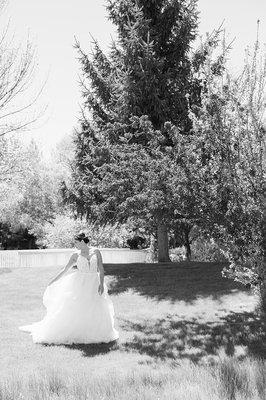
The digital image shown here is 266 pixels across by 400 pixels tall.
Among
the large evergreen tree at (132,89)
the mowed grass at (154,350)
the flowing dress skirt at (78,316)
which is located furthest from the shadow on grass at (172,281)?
the flowing dress skirt at (78,316)

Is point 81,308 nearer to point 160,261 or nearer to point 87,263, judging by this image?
point 87,263

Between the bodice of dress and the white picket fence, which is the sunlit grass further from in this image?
the white picket fence

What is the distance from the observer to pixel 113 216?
17.4 m

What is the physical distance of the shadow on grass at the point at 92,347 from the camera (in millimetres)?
7967

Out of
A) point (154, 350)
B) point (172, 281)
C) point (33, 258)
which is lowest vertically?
point (154, 350)

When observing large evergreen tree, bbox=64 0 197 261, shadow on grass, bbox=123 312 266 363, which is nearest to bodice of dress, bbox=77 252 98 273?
shadow on grass, bbox=123 312 266 363

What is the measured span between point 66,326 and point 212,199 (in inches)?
137

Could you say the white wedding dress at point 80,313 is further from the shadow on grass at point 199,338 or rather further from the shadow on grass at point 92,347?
the shadow on grass at point 199,338

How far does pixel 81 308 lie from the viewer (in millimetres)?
8609

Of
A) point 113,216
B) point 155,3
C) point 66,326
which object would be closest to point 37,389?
point 66,326

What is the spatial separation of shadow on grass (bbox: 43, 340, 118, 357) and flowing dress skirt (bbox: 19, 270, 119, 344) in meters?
0.07

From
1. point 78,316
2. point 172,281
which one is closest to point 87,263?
point 78,316

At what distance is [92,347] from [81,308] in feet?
2.33

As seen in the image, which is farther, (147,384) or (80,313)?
(80,313)
